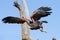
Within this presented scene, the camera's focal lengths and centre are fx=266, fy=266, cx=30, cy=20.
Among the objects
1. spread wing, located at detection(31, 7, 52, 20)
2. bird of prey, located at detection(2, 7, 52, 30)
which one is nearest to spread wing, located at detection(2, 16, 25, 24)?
bird of prey, located at detection(2, 7, 52, 30)

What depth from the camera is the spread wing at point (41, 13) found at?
7.35 metres

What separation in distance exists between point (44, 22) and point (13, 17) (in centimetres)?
86

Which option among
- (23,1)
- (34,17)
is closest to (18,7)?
(23,1)

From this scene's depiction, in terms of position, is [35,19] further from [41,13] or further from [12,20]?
[12,20]

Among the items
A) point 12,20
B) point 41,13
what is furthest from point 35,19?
point 12,20

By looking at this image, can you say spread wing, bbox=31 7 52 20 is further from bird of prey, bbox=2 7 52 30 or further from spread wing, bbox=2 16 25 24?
spread wing, bbox=2 16 25 24

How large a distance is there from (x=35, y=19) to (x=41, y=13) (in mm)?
239

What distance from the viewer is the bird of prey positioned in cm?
717

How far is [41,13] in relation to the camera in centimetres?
736

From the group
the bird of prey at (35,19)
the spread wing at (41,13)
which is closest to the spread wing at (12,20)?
the bird of prey at (35,19)

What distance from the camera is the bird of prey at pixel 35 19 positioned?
7.17 metres

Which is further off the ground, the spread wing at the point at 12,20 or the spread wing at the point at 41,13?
the spread wing at the point at 41,13

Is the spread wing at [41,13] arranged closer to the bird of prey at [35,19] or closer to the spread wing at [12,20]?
the bird of prey at [35,19]

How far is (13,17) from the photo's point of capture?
7289 mm
